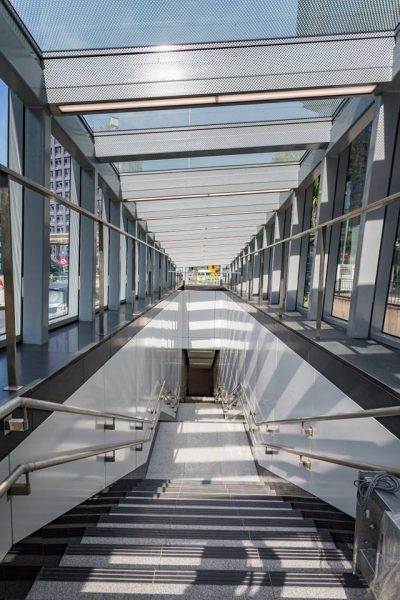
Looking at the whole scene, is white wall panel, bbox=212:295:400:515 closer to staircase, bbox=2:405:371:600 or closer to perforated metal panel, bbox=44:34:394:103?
staircase, bbox=2:405:371:600

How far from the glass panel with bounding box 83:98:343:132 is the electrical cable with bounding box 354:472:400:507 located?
467 centimetres

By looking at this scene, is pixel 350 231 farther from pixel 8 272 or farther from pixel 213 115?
pixel 8 272

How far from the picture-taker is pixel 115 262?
23.2ft

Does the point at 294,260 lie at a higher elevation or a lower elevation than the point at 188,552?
higher

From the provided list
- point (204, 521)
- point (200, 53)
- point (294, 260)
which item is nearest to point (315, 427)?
point (204, 521)

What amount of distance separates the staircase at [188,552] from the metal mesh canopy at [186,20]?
3863 mm

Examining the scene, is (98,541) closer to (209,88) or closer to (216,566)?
(216,566)

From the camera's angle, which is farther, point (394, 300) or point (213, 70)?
point (213, 70)

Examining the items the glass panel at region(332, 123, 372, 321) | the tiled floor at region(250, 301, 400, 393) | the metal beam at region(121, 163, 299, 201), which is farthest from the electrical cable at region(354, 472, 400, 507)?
the metal beam at region(121, 163, 299, 201)

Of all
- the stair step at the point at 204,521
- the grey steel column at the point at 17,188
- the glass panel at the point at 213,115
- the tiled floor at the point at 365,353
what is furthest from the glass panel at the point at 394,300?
the grey steel column at the point at 17,188

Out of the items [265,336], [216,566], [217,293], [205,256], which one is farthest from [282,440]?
[205,256]

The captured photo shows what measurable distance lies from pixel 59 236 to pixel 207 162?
11.6 ft

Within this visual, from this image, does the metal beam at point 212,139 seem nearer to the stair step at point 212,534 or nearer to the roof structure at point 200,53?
the roof structure at point 200,53

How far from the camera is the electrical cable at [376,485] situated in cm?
151
